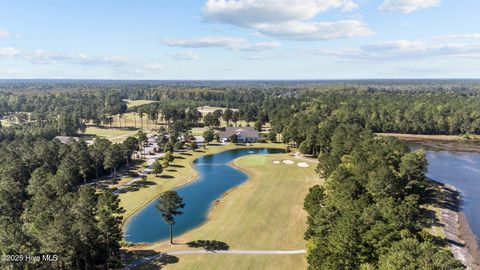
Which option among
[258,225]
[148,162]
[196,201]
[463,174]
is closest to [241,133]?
[148,162]

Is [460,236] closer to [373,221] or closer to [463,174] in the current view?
[373,221]

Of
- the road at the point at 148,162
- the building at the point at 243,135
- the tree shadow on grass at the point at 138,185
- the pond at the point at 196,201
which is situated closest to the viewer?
the pond at the point at 196,201

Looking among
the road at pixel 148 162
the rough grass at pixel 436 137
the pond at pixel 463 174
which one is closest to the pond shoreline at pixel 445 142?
the rough grass at pixel 436 137

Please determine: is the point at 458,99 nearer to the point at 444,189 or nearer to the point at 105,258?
the point at 444,189

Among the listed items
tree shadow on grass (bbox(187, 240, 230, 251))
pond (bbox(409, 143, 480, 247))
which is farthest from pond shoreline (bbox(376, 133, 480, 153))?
tree shadow on grass (bbox(187, 240, 230, 251))

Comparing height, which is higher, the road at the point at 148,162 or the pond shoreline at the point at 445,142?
the pond shoreline at the point at 445,142

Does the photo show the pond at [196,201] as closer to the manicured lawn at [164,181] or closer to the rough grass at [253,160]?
the manicured lawn at [164,181]
